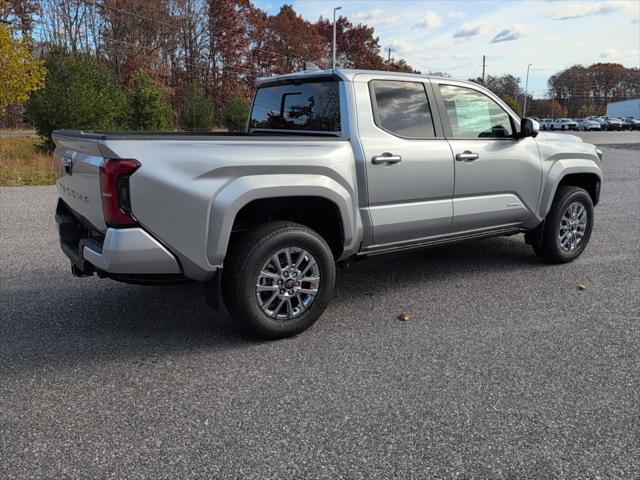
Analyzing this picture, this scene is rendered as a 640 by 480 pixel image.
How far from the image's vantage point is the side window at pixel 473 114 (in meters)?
4.77

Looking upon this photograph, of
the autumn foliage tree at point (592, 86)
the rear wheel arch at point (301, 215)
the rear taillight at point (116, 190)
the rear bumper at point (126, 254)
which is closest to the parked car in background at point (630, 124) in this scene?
the autumn foliage tree at point (592, 86)

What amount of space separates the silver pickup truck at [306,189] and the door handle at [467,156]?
0.6 inches

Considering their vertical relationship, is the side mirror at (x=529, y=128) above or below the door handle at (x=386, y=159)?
above

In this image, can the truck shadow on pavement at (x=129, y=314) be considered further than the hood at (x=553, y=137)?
No

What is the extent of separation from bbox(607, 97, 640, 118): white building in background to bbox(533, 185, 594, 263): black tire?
290 feet

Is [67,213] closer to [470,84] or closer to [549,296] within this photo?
[470,84]

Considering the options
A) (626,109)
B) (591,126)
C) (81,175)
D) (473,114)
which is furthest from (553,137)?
(626,109)

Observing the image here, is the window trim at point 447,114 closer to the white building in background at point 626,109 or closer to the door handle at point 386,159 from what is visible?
the door handle at point 386,159

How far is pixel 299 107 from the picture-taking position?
463 cm

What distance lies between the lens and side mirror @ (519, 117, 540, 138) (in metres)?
5.09

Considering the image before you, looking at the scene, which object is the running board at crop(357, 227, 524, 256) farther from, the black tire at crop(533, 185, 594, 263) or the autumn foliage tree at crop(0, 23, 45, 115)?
the autumn foliage tree at crop(0, 23, 45, 115)

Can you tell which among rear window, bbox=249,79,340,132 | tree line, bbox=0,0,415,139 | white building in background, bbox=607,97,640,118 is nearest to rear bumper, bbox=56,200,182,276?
rear window, bbox=249,79,340,132

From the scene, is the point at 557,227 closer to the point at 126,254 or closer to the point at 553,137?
the point at 553,137

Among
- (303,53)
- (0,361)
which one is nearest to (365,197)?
(0,361)
